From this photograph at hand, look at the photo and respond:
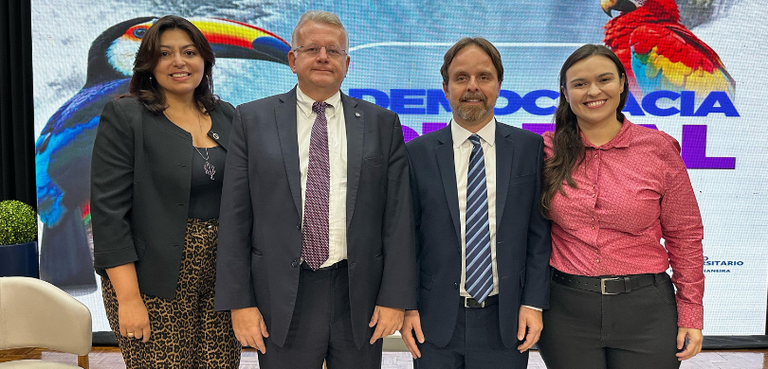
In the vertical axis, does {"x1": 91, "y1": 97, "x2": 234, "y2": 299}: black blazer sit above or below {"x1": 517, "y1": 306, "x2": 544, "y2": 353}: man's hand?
above

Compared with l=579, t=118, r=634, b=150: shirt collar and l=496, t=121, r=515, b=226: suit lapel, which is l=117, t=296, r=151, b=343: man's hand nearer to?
l=496, t=121, r=515, b=226: suit lapel

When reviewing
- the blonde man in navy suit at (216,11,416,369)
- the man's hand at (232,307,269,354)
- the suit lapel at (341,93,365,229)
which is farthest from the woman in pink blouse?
the man's hand at (232,307,269,354)

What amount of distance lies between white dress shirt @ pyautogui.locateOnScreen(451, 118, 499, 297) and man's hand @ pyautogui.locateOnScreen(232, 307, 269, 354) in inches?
28.8

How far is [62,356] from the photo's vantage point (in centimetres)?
381

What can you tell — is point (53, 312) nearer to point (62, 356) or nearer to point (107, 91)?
point (62, 356)

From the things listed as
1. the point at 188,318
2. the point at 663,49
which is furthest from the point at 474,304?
the point at 663,49

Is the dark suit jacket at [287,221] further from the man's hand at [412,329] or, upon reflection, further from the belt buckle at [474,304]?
the belt buckle at [474,304]

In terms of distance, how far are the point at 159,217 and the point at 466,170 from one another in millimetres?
1148

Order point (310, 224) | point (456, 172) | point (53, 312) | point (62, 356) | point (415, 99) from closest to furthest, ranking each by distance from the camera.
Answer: point (310, 224), point (456, 172), point (53, 312), point (62, 356), point (415, 99)

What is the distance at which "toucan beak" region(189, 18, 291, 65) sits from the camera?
401cm

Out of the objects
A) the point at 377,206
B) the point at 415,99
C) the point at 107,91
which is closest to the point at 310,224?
the point at 377,206

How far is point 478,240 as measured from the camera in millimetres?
1918

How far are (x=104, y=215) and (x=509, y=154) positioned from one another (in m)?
1.49

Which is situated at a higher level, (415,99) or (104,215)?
(415,99)
